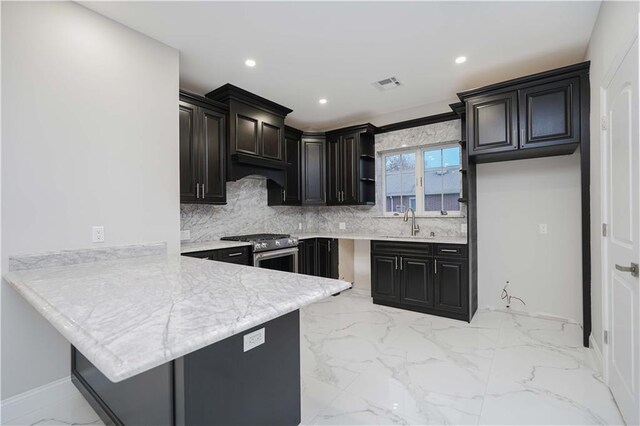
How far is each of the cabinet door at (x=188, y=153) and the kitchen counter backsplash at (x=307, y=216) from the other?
0.47 m

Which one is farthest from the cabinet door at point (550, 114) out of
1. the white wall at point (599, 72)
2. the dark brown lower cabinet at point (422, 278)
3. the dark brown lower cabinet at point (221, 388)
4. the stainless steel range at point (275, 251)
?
the dark brown lower cabinet at point (221, 388)

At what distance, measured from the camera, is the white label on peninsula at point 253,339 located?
1.24m

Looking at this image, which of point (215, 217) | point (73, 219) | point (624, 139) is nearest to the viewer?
point (624, 139)

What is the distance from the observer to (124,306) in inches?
45.6

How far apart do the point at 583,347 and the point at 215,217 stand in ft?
13.2

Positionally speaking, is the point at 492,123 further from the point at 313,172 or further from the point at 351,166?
→ the point at 313,172

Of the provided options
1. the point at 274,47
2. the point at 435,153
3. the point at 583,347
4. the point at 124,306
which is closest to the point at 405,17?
the point at 274,47

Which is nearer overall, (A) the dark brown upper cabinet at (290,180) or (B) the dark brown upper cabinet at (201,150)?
(B) the dark brown upper cabinet at (201,150)

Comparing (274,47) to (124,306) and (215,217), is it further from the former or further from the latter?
(124,306)

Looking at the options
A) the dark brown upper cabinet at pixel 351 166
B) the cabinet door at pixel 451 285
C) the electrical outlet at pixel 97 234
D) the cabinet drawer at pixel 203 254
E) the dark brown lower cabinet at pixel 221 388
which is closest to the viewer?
the dark brown lower cabinet at pixel 221 388

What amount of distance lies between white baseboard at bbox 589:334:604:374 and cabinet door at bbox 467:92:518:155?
73.5 inches

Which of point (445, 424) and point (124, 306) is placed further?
point (445, 424)

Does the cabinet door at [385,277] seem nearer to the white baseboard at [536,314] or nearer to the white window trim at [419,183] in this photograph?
the white window trim at [419,183]

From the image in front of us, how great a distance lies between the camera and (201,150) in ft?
10.6
